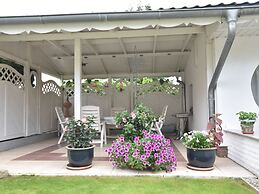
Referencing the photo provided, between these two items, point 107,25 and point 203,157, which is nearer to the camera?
point 203,157

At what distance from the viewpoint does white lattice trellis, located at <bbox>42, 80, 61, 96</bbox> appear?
911 centimetres

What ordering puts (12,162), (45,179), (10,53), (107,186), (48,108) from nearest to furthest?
(107,186)
(45,179)
(12,162)
(10,53)
(48,108)

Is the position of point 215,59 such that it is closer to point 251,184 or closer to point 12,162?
point 251,184

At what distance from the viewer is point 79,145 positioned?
4.25 m

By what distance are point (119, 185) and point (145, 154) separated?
0.73 metres

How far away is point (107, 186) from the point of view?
11.3 ft

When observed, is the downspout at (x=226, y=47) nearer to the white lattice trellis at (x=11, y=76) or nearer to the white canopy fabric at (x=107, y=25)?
the white canopy fabric at (x=107, y=25)

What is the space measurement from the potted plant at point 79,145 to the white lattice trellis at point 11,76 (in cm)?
330

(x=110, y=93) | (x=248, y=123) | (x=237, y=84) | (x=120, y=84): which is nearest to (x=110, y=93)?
(x=110, y=93)

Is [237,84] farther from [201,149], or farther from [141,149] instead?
[141,149]

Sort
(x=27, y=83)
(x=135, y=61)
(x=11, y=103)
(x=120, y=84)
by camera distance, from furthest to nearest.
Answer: (x=120, y=84) < (x=135, y=61) < (x=27, y=83) < (x=11, y=103)

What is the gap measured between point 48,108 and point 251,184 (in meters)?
7.56

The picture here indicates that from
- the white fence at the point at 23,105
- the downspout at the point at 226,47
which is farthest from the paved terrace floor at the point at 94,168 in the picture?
the white fence at the point at 23,105

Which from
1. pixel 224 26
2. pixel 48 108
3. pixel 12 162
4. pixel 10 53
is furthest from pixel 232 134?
pixel 48 108
